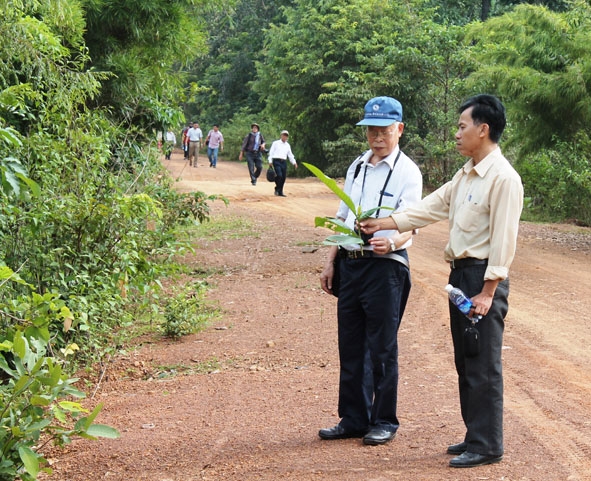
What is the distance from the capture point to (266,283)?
37.0ft

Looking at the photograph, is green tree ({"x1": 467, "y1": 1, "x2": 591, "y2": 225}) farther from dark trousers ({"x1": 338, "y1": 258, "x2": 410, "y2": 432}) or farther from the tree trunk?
the tree trunk

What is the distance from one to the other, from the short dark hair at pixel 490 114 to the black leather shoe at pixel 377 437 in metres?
1.76

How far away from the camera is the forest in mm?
4605

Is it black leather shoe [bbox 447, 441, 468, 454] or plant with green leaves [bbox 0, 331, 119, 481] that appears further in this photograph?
black leather shoe [bbox 447, 441, 468, 454]

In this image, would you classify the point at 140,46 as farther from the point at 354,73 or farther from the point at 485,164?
the point at 354,73

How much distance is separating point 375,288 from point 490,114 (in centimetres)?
115

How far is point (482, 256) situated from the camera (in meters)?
4.53

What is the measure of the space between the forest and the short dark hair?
226cm

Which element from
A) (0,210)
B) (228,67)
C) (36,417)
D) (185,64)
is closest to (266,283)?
(185,64)

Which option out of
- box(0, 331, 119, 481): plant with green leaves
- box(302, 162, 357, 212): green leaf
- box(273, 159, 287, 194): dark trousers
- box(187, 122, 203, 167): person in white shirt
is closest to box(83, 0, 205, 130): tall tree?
box(302, 162, 357, 212): green leaf

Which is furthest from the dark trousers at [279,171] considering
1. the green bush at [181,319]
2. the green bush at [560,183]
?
the green bush at [181,319]

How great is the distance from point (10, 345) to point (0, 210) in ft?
7.46

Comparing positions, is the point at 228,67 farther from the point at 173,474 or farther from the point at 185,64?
the point at 173,474

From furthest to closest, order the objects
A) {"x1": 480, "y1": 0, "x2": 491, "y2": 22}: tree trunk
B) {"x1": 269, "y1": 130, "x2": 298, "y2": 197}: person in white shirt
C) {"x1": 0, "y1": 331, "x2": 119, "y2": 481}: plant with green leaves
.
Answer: {"x1": 480, "y1": 0, "x2": 491, "y2": 22}: tree trunk → {"x1": 269, "y1": 130, "x2": 298, "y2": 197}: person in white shirt → {"x1": 0, "y1": 331, "x2": 119, "y2": 481}: plant with green leaves
